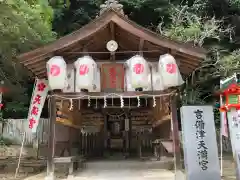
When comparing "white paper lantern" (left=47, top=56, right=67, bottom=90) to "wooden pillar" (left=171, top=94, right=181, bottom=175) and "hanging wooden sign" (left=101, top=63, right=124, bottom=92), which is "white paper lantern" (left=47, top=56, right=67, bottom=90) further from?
"wooden pillar" (left=171, top=94, right=181, bottom=175)

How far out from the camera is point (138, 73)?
27.5 feet

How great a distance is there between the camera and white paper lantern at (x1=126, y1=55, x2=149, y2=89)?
8359 mm

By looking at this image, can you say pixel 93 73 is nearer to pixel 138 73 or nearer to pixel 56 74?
pixel 56 74

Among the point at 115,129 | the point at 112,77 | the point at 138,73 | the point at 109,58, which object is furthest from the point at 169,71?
the point at 115,129

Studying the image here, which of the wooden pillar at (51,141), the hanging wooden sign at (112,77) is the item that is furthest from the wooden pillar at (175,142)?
the wooden pillar at (51,141)

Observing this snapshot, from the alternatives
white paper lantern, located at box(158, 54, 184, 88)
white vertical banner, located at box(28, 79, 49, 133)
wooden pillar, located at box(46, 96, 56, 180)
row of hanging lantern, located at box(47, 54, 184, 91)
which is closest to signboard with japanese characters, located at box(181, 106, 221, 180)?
white paper lantern, located at box(158, 54, 184, 88)

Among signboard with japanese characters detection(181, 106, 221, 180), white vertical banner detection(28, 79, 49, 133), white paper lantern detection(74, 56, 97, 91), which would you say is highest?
white paper lantern detection(74, 56, 97, 91)

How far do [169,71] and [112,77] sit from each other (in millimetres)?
2045

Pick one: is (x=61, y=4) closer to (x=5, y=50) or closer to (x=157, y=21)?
(x=157, y=21)

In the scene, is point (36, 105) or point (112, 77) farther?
point (36, 105)

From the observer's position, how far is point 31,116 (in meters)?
10.0

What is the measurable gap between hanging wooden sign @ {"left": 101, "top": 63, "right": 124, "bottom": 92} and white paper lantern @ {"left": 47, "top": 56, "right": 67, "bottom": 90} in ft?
4.68

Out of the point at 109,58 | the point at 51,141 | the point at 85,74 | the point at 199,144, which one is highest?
the point at 109,58

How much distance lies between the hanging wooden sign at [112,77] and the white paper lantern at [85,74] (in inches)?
25.7
